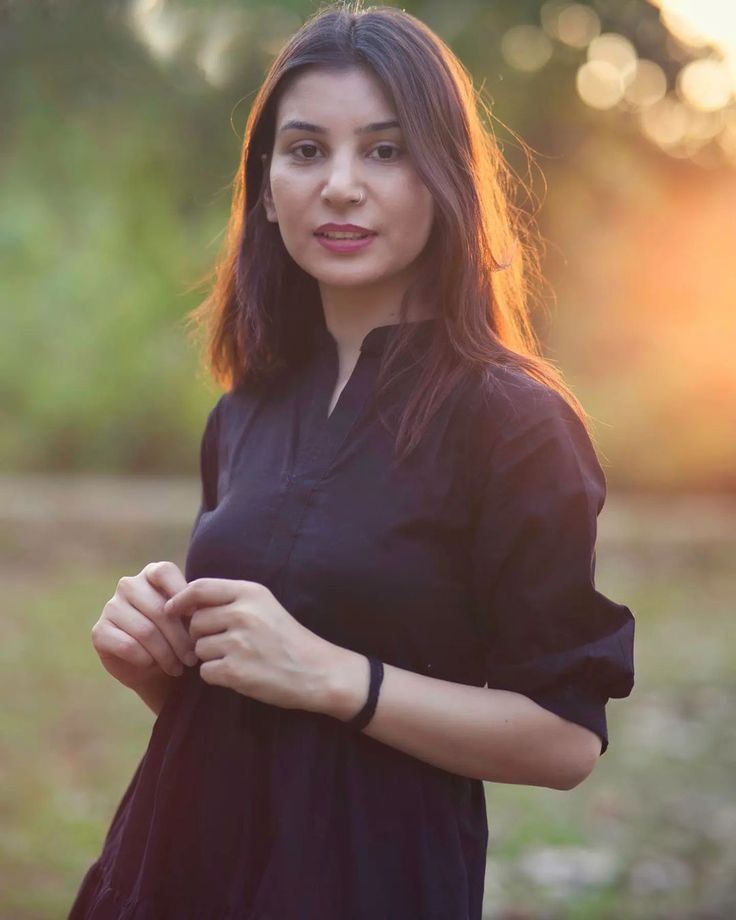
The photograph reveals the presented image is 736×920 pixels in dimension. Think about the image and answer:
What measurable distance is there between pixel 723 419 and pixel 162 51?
22.3 feet

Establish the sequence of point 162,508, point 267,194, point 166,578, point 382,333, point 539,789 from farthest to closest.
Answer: point 162,508, point 539,789, point 267,194, point 382,333, point 166,578

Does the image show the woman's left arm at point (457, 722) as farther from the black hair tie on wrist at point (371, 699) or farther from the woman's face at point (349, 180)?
the woman's face at point (349, 180)

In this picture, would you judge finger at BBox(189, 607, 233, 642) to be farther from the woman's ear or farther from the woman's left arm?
the woman's ear

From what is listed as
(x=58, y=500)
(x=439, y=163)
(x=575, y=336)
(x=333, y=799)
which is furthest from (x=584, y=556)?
(x=575, y=336)

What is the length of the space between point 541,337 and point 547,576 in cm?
452

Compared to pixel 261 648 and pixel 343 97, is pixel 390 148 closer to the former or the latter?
pixel 343 97

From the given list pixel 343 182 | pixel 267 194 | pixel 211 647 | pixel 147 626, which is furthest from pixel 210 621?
pixel 267 194

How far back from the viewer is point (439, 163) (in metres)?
1.76

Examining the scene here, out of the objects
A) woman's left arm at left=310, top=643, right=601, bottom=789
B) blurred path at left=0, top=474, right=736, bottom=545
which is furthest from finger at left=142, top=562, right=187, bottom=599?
blurred path at left=0, top=474, right=736, bottom=545

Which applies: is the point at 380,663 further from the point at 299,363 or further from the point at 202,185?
the point at 202,185

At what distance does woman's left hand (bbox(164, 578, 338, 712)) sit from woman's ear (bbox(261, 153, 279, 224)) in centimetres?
66

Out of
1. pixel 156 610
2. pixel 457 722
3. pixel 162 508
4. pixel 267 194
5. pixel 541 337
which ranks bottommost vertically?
pixel 457 722

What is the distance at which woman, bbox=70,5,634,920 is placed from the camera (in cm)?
161

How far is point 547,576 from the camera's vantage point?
1.60 metres
